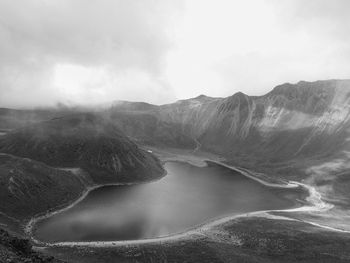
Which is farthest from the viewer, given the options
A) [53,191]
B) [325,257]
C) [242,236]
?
[53,191]

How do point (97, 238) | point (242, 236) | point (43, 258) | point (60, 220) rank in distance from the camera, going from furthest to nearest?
point (60, 220) < point (242, 236) < point (97, 238) < point (43, 258)

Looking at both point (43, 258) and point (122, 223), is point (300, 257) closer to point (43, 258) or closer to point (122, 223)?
point (122, 223)

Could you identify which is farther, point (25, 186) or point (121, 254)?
point (25, 186)

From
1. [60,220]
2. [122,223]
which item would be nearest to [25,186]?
[60,220]

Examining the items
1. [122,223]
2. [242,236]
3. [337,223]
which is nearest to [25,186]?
[122,223]

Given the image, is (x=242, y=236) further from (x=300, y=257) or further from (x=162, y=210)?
(x=162, y=210)

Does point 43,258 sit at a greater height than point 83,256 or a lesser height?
greater

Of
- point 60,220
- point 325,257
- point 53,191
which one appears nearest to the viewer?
point 325,257

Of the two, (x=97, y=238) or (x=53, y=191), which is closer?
(x=97, y=238)

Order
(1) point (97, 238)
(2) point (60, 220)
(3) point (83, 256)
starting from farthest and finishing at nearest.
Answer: (2) point (60, 220) < (1) point (97, 238) < (3) point (83, 256)
